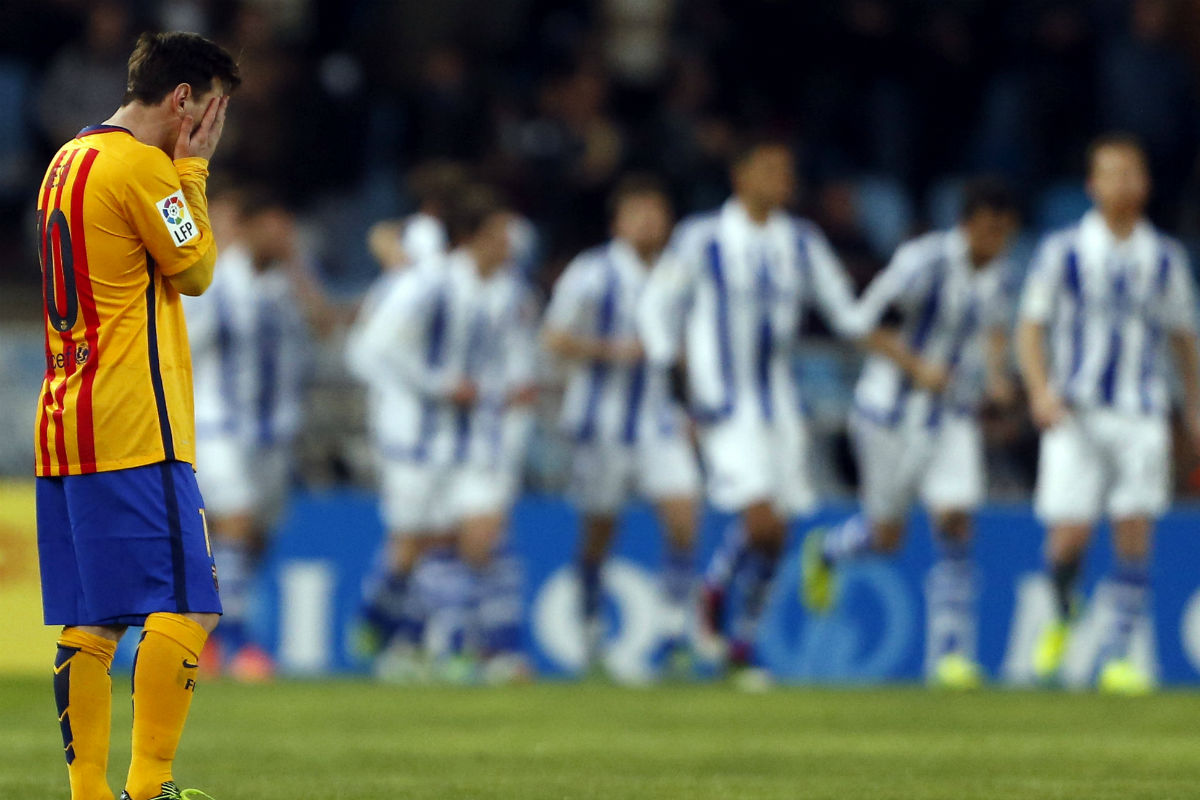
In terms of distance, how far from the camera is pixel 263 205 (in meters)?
11.6

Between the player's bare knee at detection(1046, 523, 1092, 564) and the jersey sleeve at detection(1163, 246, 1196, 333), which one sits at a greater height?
the jersey sleeve at detection(1163, 246, 1196, 333)

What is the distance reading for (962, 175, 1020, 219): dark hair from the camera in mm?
11234

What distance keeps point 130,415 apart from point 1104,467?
22.0 ft

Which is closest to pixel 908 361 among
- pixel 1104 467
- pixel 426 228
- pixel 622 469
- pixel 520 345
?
pixel 1104 467

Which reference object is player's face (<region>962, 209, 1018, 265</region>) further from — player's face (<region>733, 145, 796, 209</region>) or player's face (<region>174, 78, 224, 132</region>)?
player's face (<region>174, 78, 224, 132</region>)

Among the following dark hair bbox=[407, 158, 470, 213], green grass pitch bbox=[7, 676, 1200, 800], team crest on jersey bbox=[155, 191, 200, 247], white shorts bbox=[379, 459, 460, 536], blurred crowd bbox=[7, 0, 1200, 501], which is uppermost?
blurred crowd bbox=[7, 0, 1200, 501]

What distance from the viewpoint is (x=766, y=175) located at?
10688mm

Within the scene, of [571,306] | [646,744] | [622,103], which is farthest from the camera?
[622,103]

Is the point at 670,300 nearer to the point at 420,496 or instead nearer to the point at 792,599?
the point at 420,496

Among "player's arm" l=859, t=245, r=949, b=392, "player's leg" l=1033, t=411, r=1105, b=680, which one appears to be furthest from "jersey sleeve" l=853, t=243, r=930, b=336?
"player's leg" l=1033, t=411, r=1105, b=680

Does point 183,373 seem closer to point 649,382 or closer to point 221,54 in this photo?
point 221,54

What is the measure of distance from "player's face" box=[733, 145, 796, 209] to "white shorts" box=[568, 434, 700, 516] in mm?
1658

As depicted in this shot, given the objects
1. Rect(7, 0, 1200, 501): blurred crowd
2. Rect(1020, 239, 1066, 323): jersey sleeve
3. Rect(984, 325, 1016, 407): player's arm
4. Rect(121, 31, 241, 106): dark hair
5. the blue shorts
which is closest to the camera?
the blue shorts

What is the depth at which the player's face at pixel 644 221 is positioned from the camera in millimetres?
11898
